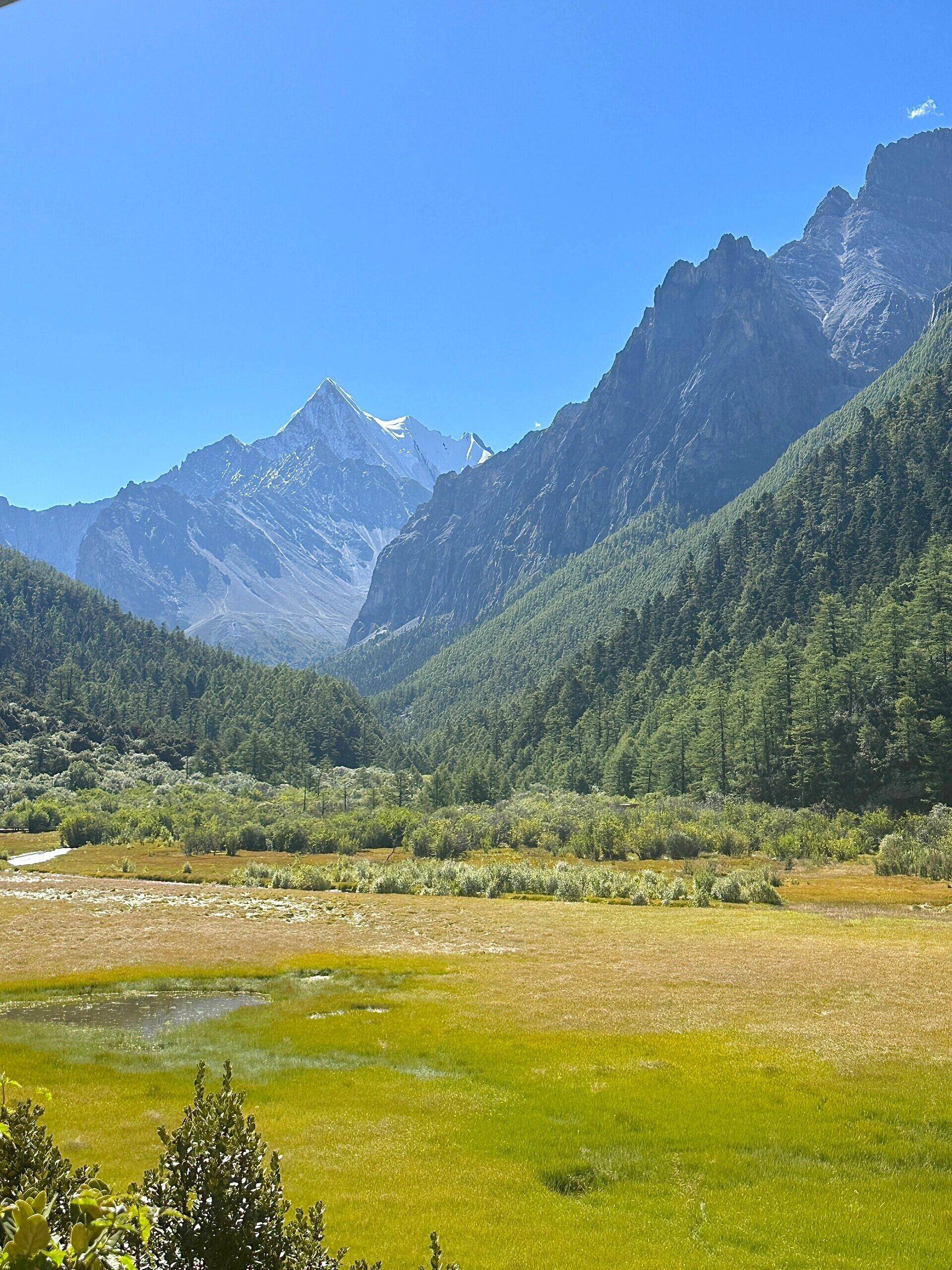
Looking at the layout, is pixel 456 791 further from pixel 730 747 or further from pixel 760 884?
pixel 760 884

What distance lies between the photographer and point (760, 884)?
188 ft

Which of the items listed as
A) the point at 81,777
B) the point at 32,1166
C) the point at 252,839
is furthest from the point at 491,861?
the point at 81,777

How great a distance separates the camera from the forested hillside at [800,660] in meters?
97.8

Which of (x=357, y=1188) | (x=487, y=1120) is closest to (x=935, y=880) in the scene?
(x=487, y=1120)

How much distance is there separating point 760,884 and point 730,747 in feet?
198

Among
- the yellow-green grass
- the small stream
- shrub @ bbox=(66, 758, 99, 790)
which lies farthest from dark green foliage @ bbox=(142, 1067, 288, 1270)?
shrub @ bbox=(66, 758, 99, 790)

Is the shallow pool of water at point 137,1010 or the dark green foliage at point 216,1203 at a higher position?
the dark green foliage at point 216,1203

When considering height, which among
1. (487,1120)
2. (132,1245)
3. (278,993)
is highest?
(132,1245)

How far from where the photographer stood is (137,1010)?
2862 cm

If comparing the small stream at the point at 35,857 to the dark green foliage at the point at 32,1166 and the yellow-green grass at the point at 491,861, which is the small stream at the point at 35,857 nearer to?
the yellow-green grass at the point at 491,861

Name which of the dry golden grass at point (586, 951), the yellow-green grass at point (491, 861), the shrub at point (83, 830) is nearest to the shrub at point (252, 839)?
the yellow-green grass at point (491, 861)

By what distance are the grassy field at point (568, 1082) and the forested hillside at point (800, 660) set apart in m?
61.0

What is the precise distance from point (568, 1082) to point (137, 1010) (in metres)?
18.0

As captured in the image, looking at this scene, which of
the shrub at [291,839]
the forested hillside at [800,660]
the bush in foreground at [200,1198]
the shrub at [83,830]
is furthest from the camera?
the shrub at [291,839]
